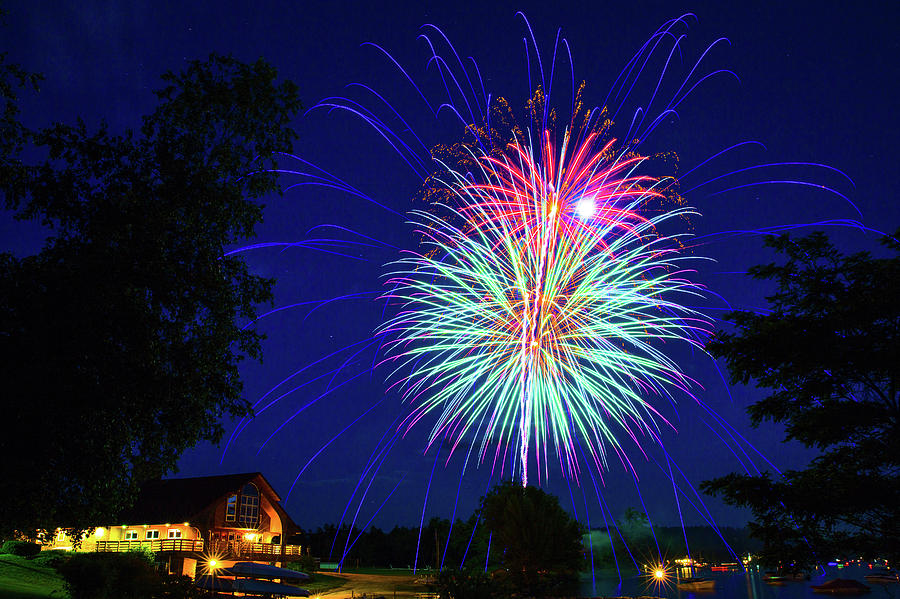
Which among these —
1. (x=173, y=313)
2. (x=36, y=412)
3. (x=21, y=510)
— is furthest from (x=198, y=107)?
(x=21, y=510)

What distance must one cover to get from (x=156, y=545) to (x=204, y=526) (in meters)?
3.24

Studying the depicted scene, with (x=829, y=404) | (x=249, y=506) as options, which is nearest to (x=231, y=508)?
(x=249, y=506)

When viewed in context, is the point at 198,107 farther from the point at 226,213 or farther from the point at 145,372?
the point at 145,372

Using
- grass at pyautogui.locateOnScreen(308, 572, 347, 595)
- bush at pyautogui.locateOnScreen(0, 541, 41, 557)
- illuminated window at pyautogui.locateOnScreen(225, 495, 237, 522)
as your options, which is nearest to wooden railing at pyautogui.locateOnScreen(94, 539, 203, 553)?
illuminated window at pyautogui.locateOnScreen(225, 495, 237, 522)

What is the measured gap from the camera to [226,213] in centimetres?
1533

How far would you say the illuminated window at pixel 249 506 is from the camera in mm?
47312

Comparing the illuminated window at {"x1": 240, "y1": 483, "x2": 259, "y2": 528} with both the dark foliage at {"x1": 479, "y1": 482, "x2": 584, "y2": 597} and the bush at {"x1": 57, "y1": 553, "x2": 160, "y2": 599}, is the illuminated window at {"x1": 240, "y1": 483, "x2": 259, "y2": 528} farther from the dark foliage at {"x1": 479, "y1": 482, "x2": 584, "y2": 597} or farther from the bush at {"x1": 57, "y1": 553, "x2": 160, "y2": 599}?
the bush at {"x1": 57, "y1": 553, "x2": 160, "y2": 599}

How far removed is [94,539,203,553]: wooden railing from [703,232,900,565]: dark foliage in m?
36.7

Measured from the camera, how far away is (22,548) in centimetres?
3334

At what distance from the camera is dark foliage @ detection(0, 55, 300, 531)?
13.0 m

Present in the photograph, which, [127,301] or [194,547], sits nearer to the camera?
Result: [127,301]

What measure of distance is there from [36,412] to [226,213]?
589 cm

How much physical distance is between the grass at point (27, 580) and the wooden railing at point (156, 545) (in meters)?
8.18

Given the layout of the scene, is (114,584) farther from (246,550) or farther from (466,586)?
(246,550)
